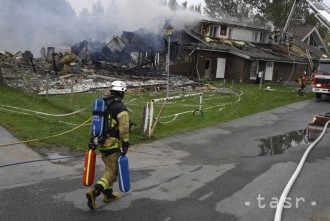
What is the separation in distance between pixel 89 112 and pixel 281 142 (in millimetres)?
6515

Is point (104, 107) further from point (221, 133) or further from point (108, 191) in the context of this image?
point (221, 133)

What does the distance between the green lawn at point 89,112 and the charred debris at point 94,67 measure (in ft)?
6.29

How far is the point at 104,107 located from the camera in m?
5.89

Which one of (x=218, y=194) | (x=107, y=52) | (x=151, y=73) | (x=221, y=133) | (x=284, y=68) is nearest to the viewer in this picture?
(x=218, y=194)

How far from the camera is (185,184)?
23.6ft

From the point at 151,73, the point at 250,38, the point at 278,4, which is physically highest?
the point at 278,4

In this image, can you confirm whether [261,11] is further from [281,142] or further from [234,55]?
[281,142]

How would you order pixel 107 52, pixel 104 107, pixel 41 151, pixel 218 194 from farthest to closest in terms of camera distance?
pixel 107 52
pixel 41 151
pixel 218 194
pixel 104 107

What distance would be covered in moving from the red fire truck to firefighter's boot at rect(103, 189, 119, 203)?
63.5 ft

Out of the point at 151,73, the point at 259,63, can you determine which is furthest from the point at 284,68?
the point at 151,73

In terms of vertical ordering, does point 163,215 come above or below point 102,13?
below

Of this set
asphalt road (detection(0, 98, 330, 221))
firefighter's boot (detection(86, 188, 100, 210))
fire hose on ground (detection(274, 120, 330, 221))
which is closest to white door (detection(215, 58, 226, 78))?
asphalt road (detection(0, 98, 330, 221))

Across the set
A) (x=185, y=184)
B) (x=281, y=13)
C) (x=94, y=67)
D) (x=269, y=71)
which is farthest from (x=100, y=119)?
(x=281, y=13)

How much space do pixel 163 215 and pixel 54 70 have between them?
67.8ft
